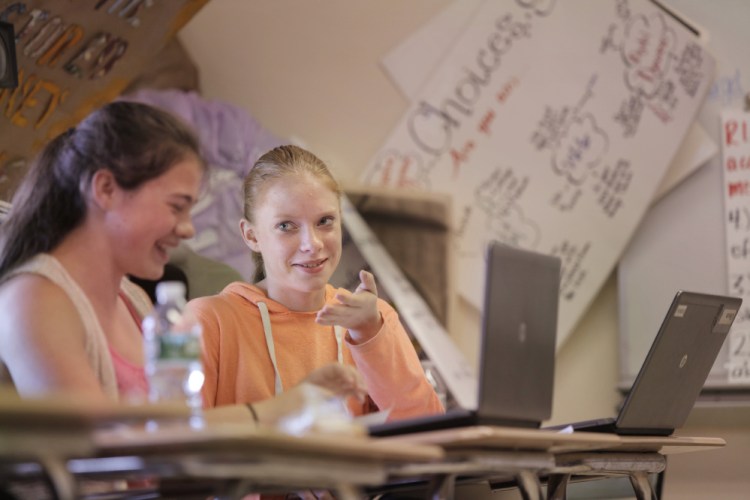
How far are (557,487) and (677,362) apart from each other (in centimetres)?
33

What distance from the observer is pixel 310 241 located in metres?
2.17

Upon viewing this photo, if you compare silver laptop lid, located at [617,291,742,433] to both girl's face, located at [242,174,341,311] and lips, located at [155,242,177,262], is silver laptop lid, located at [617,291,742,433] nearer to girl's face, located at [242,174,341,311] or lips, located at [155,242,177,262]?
girl's face, located at [242,174,341,311]

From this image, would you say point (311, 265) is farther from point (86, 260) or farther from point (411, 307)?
point (411, 307)

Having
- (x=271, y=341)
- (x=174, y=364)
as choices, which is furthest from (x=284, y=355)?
(x=174, y=364)

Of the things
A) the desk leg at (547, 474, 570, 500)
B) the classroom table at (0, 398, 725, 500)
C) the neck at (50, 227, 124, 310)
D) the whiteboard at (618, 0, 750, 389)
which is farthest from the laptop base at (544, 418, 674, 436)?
the whiteboard at (618, 0, 750, 389)

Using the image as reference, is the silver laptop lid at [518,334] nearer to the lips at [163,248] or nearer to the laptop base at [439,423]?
the laptop base at [439,423]

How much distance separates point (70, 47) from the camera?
311cm

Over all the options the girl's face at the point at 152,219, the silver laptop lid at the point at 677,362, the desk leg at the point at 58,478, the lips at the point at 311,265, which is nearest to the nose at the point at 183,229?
the girl's face at the point at 152,219

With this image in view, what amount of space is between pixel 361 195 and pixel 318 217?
1828 mm

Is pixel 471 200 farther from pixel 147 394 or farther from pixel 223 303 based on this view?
pixel 147 394

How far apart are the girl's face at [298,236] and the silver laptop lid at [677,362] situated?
65 centimetres

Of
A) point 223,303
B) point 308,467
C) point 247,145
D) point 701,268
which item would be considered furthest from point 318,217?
point 701,268

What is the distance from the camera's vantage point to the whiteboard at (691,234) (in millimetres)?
3928

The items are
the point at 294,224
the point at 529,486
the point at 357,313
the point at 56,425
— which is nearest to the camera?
the point at 56,425
